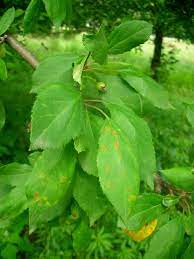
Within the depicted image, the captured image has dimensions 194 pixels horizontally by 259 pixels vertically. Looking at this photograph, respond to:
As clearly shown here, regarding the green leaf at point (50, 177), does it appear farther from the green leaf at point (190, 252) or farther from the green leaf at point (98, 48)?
the green leaf at point (190, 252)

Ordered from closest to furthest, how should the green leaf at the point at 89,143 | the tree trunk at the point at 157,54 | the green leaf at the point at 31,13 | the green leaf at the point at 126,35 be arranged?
the green leaf at the point at 89,143, the green leaf at the point at 126,35, the green leaf at the point at 31,13, the tree trunk at the point at 157,54

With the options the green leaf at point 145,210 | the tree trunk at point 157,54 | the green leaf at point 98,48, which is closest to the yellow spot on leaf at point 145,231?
the green leaf at point 145,210

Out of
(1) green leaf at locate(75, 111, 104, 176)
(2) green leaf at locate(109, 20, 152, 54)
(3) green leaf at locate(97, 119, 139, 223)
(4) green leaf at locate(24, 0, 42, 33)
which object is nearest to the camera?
(3) green leaf at locate(97, 119, 139, 223)

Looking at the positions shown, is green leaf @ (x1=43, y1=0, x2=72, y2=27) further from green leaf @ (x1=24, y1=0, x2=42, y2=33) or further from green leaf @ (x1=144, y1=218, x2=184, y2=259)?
green leaf @ (x1=144, y1=218, x2=184, y2=259)

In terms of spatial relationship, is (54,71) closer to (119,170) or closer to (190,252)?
(119,170)

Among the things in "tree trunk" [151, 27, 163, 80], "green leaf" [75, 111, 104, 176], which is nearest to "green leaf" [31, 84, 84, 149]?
"green leaf" [75, 111, 104, 176]
